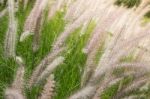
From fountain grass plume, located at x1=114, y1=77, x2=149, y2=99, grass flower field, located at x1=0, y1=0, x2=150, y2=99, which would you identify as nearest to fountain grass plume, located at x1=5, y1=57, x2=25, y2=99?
grass flower field, located at x1=0, y1=0, x2=150, y2=99

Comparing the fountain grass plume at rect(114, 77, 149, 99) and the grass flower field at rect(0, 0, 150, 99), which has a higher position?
the grass flower field at rect(0, 0, 150, 99)

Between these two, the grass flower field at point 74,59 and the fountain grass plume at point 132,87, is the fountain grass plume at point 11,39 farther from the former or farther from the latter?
the fountain grass plume at point 132,87

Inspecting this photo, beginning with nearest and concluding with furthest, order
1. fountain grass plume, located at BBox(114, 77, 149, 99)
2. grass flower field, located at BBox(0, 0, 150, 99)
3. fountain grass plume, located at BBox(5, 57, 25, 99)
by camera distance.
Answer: fountain grass plume, located at BBox(5, 57, 25, 99), grass flower field, located at BBox(0, 0, 150, 99), fountain grass plume, located at BBox(114, 77, 149, 99)

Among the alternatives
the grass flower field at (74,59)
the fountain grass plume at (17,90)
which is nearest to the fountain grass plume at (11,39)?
the grass flower field at (74,59)

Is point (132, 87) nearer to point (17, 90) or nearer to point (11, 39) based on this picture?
point (11, 39)

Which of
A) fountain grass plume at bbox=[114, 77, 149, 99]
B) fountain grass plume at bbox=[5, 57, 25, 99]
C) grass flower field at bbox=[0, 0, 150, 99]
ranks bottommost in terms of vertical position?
fountain grass plume at bbox=[5, 57, 25, 99]

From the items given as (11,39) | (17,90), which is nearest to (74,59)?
(11,39)

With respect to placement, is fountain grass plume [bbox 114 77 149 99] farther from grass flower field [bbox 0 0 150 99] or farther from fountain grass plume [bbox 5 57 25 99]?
fountain grass plume [bbox 5 57 25 99]

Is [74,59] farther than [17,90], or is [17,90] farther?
[74,59]

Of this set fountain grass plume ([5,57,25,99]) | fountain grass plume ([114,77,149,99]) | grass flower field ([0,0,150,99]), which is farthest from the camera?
fountain grass plume ([114,77,149,99])

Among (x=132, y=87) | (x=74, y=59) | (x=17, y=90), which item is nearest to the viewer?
(x=17, y=90)

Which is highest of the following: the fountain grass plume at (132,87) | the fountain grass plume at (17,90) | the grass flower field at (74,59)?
the grass flower field at (74,59)
